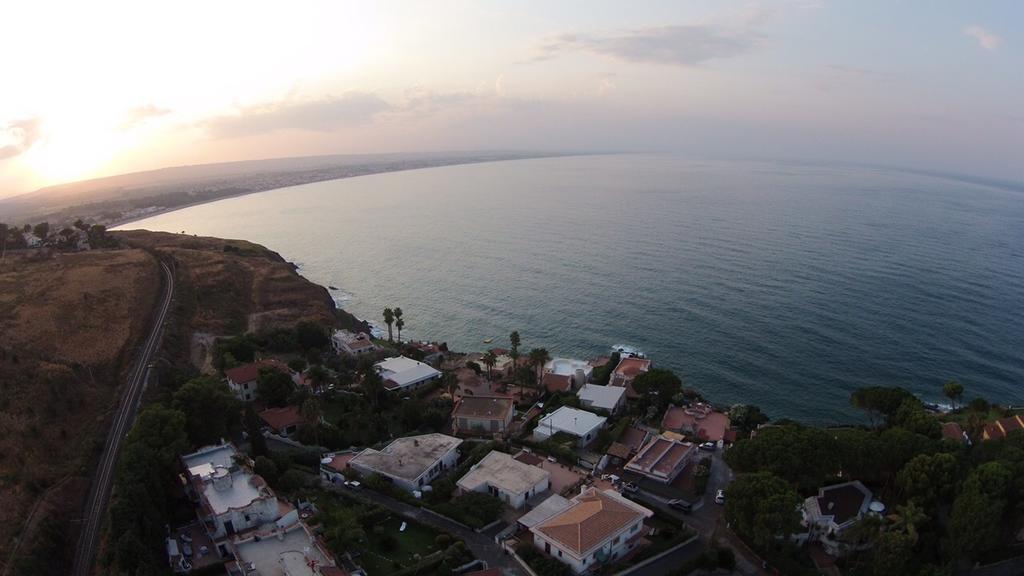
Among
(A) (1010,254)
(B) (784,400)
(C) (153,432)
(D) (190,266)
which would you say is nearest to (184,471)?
(C) (153,432)

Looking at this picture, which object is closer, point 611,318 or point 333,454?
point 333,454

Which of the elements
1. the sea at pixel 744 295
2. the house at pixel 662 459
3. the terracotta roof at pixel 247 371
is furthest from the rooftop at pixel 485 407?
the sea at pixel 744 295

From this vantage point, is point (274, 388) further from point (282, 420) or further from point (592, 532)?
point (592, 532)

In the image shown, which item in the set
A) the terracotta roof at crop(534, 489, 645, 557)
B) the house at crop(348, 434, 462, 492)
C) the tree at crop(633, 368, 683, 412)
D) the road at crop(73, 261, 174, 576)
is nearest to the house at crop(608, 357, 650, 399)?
the tree at crop(633, 368, 683, 412)

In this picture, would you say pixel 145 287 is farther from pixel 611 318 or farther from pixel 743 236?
pixel 743 236

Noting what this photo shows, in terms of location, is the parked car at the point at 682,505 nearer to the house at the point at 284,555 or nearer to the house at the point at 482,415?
the house at the point at 482,415

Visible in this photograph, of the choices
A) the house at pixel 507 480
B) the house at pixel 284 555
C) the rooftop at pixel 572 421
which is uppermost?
the house at pixel 284 555
